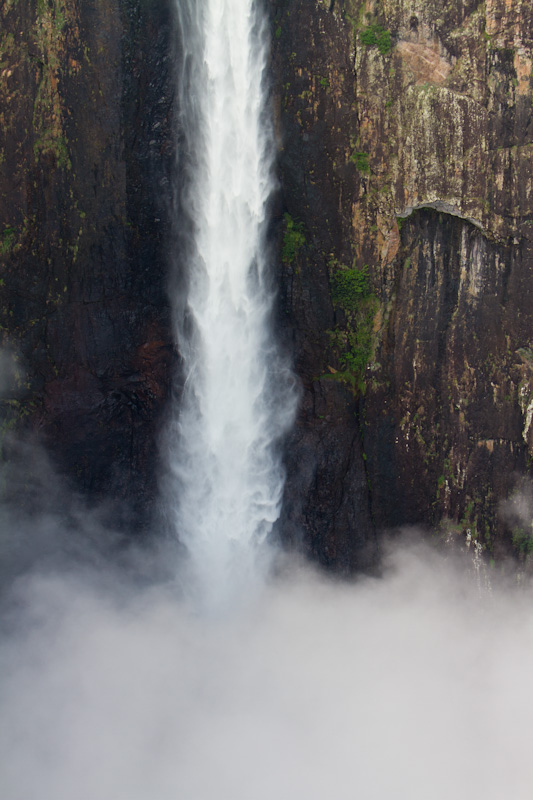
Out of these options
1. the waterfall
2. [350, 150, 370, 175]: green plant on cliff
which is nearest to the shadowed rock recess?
[350, 150, 370, 175]: green plant on cliff

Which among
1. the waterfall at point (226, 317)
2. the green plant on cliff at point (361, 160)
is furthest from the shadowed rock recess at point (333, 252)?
the waterfall at point (226, 317)

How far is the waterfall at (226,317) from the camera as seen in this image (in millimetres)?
12055

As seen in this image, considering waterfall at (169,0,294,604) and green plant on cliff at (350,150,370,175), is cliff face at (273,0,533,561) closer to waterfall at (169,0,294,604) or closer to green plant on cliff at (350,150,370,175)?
green plant on cliff at (350,150,370,175)

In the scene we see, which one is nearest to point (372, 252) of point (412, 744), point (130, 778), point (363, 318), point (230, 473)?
point (363, 318)

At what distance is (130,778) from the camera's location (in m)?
10.3

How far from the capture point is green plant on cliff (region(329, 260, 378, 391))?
12438 mm

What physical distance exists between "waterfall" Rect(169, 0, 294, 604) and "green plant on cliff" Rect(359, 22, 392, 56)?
4.81 feet

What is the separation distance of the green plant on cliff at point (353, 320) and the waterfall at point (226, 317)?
39.8 inches

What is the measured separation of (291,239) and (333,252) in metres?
0.67

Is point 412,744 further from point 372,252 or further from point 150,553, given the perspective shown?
point 372,252

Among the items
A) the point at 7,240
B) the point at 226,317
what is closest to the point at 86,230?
the point at 7,240

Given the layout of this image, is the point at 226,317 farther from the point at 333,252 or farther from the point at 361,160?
the point at 361,160

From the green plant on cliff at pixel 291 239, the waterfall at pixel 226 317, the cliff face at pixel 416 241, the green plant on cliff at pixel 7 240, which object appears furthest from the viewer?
the green plant on cliff at pixel 291 239

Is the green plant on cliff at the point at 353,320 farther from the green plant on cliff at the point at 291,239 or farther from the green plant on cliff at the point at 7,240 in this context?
the green plant on cliff at the point at 7,240
